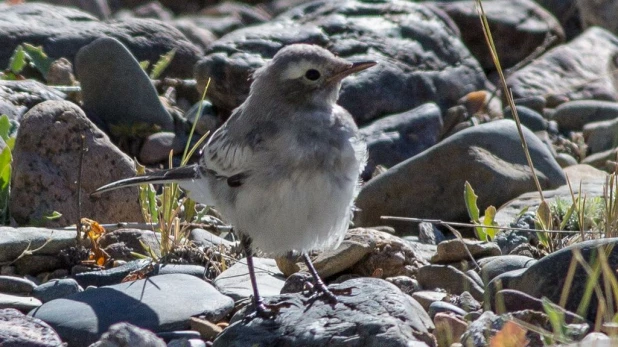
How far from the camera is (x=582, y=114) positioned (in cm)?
1036

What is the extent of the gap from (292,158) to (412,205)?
2.70 m

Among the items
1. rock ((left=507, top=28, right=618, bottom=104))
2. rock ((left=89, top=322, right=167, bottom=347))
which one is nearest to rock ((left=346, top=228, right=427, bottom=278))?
rock ((left=89, top=322, right=167, bottom=347))

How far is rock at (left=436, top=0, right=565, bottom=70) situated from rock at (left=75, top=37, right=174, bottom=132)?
4951 mm

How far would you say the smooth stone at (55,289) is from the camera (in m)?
5.91

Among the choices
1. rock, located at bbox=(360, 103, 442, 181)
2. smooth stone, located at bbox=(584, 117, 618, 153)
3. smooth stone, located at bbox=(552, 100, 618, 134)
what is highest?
rock, located at bbox=(360, 103, 442, 181)

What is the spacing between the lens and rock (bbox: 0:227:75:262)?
634 cm

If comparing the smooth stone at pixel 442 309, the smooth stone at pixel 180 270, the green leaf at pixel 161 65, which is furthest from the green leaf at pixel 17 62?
the smooth stone at pixel 442 309

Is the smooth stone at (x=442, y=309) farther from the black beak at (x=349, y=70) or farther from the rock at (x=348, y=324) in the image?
the black beak at (x=349, y=70)

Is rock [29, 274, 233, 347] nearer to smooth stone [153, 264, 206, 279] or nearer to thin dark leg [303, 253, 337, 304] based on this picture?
smooth stone [153, 264, 206, 279]

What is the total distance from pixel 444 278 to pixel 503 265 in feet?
1.22

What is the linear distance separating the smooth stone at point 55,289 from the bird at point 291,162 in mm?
996

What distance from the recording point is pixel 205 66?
9.41 metres

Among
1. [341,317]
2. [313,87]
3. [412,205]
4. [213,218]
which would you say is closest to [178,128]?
[213,218]

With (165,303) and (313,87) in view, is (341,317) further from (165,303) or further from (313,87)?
(313,87)
